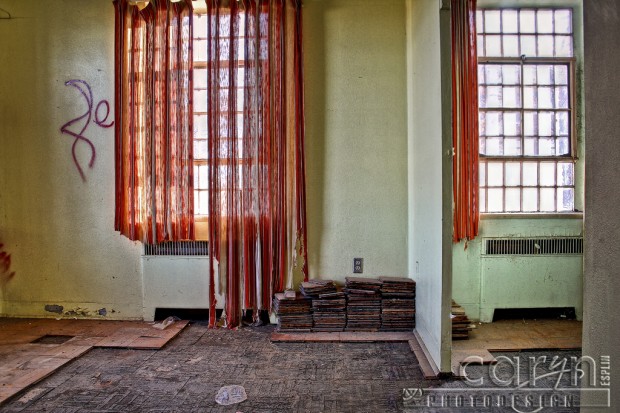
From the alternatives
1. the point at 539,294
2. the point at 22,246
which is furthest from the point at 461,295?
the point at 22,246

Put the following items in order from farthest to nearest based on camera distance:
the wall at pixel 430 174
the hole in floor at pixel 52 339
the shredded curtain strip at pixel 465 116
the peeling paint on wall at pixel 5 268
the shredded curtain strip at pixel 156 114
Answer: the peeling paint on wall at pixel 5 268 < the shredded curtain strip at pixel 156 114 < the shredded curtain strip at pixel 465 116 < the hole in floor at pixel 52 339 < the wall at pixel 430 174

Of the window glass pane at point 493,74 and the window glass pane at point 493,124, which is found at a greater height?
the window glass pane at point 493,74

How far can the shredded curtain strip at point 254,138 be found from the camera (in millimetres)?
4258

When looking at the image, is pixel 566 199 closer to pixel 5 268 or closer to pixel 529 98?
pixel 529 98

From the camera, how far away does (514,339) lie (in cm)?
385

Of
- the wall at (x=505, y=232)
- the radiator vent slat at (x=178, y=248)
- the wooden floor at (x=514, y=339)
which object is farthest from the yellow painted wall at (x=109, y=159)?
the wooden floor at (x=514, y=339)

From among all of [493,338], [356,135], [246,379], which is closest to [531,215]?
[493,338]

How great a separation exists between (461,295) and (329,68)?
2.66m

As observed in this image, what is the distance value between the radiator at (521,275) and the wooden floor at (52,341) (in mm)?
3099

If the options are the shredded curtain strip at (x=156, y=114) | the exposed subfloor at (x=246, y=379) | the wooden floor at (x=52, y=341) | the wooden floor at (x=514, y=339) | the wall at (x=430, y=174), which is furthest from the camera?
the shredded curtain strip at (x=156, y=114)

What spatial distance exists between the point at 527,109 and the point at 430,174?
1.83m

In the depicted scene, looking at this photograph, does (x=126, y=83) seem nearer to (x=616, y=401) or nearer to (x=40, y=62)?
(x=40, y=62)

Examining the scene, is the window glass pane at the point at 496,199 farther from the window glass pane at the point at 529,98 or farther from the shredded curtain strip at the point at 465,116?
the window glass pane at the point at 529,98

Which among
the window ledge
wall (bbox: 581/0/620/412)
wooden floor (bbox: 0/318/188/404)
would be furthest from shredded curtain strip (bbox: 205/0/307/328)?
wall (bbox: 581/0/620/412)
